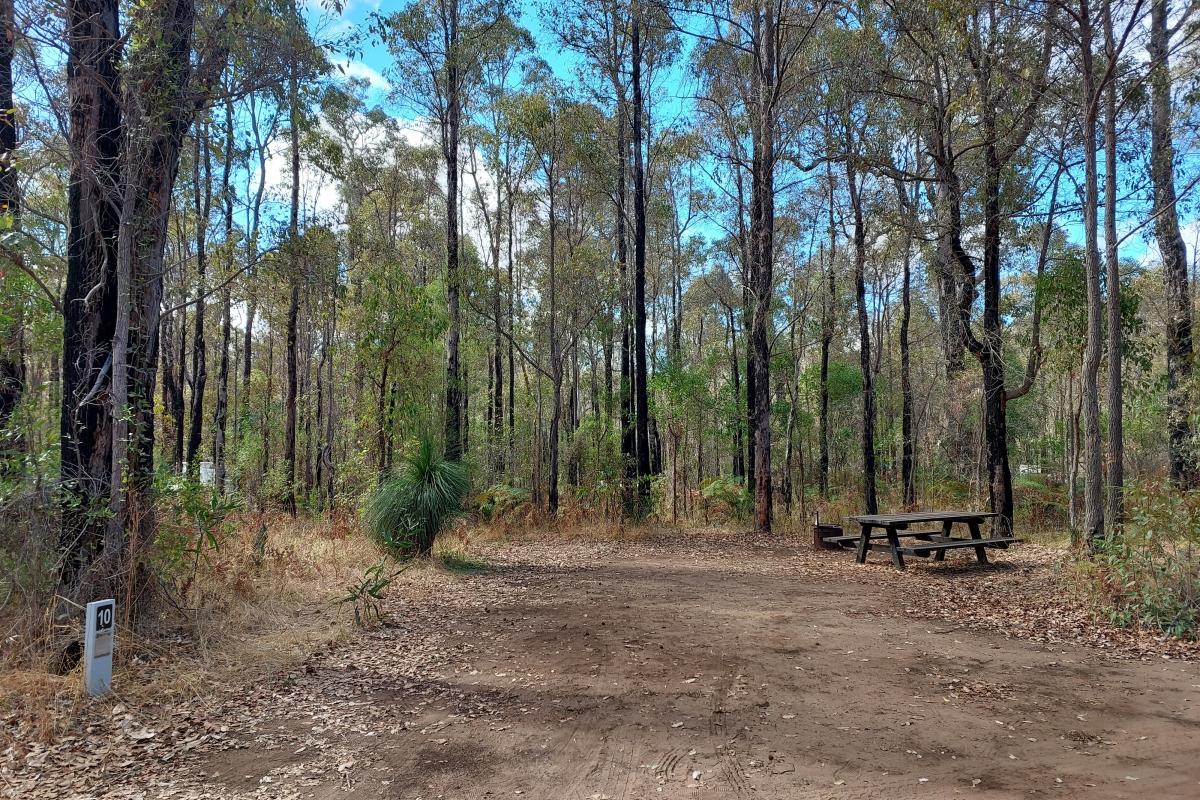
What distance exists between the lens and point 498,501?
616 inches

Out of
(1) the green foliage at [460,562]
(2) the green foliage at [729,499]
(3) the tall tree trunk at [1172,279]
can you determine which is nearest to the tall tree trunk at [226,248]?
(1) the green foliage at [460,562]

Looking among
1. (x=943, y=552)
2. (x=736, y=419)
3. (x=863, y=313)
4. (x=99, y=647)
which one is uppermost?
(x=863, y=313)

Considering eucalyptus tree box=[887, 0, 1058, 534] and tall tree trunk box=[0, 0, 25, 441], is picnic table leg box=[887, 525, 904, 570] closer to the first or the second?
eucalyptus tree box=[887, 0, 1058, 534]

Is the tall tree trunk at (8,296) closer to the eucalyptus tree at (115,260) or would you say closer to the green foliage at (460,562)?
the eucalyptus tree at (115,260)

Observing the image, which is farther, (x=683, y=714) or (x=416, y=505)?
(x=416, y=505)

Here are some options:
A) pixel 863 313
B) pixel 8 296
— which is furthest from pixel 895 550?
pixel 8 296

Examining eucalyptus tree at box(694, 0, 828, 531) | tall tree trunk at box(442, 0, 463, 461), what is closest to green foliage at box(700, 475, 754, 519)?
eucalyptus tree at box(694, 0, 828, 531)

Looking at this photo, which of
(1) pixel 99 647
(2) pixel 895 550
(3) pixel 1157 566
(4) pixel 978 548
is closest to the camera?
(1) pixel 99 647

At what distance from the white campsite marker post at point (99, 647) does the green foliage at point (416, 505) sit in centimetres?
493

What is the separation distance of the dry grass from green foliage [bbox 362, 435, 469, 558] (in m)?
0.58

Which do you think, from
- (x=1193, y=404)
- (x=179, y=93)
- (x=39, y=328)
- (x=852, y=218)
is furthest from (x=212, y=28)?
(x=852, y=218)

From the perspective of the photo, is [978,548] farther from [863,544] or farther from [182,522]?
[182,522]

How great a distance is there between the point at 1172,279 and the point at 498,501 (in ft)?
46.9

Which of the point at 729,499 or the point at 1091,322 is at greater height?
the point at 1091,322
